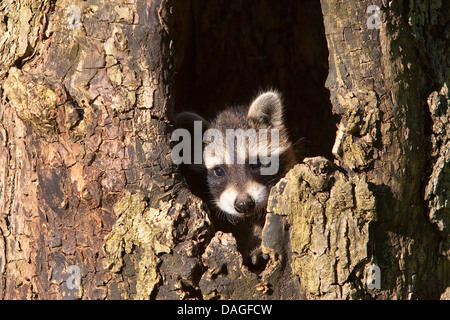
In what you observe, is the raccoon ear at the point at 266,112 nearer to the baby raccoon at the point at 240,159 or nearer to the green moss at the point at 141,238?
the baby raccoon at the point at 240,159

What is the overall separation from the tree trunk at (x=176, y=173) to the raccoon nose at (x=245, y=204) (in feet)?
2.73

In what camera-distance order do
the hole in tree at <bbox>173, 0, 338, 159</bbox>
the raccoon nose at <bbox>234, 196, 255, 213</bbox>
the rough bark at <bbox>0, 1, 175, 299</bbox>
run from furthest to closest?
1. the hole in tree at <bbox>173, 0, 338, 159</bbox>
2. the raccoon nose at <bbox>234, 196, 255, 213</bbox>
3. the rough bark at <bbox>0, 1, 175, 299</bbox>

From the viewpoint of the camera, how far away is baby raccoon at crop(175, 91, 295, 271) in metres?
3.87

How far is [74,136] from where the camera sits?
9.29ft

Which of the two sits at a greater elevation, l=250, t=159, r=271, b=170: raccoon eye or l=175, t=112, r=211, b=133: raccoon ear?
l=175, t=112, r=211, b=133: raccoon ear

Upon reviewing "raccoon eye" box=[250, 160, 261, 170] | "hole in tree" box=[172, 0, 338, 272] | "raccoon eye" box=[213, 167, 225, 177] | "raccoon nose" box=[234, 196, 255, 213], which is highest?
"hole in tree" box=[172, 0, 338, 272]

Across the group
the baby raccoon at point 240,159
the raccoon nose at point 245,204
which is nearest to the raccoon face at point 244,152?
the baby raccoon at point 240,159

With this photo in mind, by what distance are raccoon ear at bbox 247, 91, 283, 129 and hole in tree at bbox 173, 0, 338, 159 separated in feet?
1.83

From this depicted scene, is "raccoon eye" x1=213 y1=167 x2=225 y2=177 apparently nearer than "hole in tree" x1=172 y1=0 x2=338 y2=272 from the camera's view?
Yes

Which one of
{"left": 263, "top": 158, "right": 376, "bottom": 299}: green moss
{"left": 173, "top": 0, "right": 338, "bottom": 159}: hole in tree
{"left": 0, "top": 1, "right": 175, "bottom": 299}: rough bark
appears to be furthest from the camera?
{"left": 173, "top": 0, "right": 338, "bottom": 159}: hole in tree

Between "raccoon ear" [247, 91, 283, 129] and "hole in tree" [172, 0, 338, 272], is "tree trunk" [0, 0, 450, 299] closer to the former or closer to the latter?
"raccoon ear" [247, 91, 283, 129]

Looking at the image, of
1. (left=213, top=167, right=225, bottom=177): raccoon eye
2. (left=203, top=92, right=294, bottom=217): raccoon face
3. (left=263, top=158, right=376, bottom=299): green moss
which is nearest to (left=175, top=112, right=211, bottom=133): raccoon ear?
(left=203, top=92, right=294, bottom=217): raccoon face

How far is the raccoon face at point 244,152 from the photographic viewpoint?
3.85 meters

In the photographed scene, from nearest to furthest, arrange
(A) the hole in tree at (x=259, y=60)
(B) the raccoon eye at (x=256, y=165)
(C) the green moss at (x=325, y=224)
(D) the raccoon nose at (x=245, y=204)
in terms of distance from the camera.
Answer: (C) the green moss at (x=325, y=224) → (D) the raccoon nose at (x=245, y=204) → (B) the raccoon eye at (x=256, y=165) → (A) the hole in tree at (x=259, y=60)
